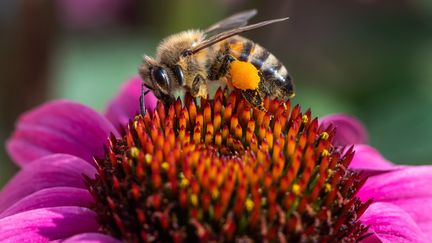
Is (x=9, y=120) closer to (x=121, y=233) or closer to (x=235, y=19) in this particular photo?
(x=235, y=19)

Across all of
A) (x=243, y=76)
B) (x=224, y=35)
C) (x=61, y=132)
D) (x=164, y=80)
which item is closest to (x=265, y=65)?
(x=243, y=76)

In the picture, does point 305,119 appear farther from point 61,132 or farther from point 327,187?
point 61,132

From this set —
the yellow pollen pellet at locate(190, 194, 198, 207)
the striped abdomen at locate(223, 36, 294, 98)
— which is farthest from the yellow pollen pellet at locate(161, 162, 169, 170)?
the striped abdomen at locate(223, 36, 294, 98)

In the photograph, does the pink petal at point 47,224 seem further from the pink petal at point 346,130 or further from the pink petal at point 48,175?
the pink petal at point 346,130

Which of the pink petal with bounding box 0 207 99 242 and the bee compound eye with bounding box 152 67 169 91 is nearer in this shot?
the pink petal with bounding box 0 207 99 242

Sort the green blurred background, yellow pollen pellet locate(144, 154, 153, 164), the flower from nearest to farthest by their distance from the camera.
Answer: the flower < yellow pollen pellet locate(144, 154, 153, 164) < the green blurred background

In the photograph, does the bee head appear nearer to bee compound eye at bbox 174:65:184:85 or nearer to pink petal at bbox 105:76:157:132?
bee compound eye at bbox 174:65:184:85
